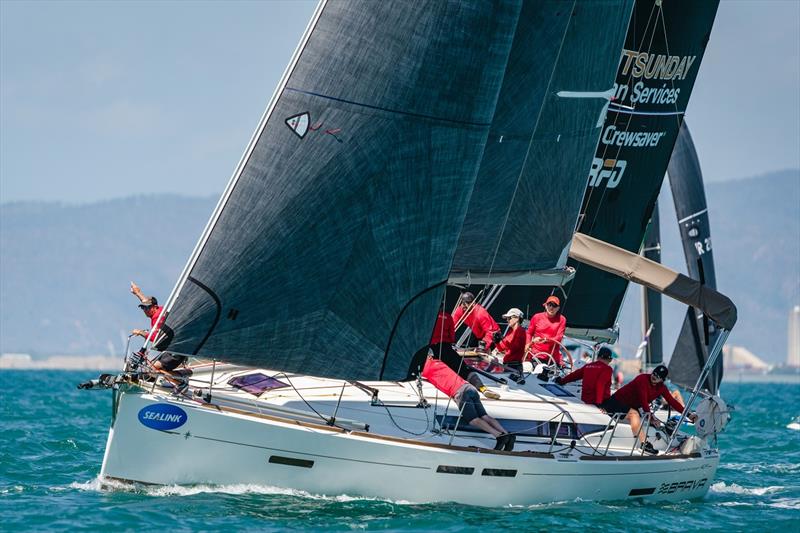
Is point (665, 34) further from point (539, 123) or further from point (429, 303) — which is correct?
point (429, 303)

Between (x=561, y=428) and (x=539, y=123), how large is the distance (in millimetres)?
3182

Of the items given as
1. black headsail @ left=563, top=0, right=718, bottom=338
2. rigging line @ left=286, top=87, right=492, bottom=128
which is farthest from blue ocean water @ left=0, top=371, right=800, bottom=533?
black headsail @ left=563, top=0, right=718, bottom=338

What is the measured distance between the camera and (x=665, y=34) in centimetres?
1673

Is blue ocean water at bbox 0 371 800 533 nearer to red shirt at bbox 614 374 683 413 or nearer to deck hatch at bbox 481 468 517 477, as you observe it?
deck hatch at bbox 481 468 517 477

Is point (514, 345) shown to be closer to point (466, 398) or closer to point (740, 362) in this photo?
point (466, 398)

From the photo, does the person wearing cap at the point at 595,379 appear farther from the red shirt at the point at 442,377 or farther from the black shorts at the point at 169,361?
the black shorts at the point at 169,361

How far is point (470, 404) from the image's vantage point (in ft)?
37.5

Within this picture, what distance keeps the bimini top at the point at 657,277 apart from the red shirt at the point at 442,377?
8.33 feet

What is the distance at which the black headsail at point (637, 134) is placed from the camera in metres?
16.8

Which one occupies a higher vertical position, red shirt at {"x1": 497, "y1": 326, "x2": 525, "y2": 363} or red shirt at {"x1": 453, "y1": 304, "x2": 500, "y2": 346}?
red shirt at {"x1": 453, "y1": 304, "x2": 500, "y2": 346}

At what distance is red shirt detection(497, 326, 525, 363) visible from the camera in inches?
536

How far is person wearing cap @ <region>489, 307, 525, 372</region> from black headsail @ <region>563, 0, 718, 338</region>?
3.78m

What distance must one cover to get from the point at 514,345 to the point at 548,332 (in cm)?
99

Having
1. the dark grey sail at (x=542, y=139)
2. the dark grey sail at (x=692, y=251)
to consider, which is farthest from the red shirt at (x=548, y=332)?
the dark grey sail at (x=692, y=251)
